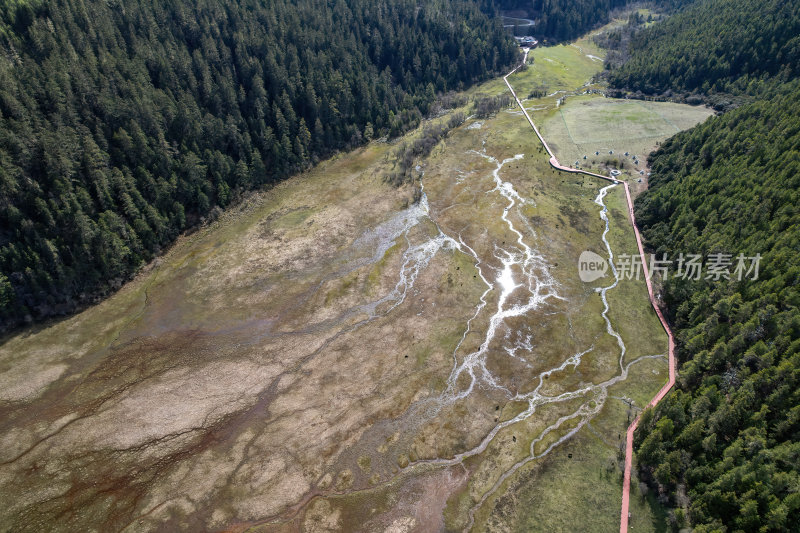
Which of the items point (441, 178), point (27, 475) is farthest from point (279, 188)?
point (27, 475)

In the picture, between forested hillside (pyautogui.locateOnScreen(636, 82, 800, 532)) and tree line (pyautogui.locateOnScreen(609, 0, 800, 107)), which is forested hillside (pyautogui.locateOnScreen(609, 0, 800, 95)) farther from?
forested hillside (pyautogui.locateOnScreen(636, 82, 800, 532))

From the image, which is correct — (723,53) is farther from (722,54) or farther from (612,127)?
(612,127)

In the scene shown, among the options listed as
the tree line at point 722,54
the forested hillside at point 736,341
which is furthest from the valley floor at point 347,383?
the tree line at point 722,54

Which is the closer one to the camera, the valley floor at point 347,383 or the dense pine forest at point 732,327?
the dense pine forest at point 732,327

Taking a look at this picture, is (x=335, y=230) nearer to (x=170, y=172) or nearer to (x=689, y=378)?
(x=170, y=172)

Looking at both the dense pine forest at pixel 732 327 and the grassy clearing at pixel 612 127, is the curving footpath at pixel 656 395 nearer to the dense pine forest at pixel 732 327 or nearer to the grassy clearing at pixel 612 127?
the dense pine forest at pixel 732 327

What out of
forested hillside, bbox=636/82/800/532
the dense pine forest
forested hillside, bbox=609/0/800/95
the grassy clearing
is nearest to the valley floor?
the dense pine forest
